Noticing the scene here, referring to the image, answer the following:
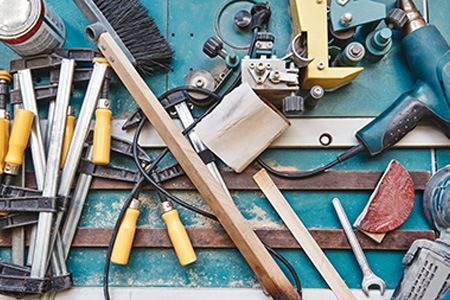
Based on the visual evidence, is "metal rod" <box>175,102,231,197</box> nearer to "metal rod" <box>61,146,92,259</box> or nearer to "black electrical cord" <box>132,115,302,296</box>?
"black electrical cord" <box>132,115,302,296</box>

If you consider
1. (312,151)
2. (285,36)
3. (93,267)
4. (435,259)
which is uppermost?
(285,36)

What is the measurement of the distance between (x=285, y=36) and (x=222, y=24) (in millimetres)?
179

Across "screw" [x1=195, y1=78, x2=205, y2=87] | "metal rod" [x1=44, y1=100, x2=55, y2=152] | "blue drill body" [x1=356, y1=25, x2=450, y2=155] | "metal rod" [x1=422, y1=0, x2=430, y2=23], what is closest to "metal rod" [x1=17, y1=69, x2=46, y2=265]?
"metal rod" [x1=44, y1=100, x2=55, y2=152]

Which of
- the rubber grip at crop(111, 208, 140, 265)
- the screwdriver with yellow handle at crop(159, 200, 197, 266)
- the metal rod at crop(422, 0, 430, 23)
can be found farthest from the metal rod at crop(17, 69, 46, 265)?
the metal rod at crop(422, 0, 430, 23)

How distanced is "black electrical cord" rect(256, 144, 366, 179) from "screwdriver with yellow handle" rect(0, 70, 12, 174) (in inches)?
25.0

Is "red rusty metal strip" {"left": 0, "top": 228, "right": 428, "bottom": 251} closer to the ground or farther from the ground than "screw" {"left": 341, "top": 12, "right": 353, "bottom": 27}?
closer to the ground

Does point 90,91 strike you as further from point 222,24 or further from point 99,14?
point 222,24

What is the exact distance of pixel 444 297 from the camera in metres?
0.88

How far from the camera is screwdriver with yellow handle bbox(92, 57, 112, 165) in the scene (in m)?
0.99

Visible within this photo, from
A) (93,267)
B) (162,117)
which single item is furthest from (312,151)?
(93,267)

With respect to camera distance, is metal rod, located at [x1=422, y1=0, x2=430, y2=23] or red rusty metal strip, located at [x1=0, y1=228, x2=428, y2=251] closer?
red rusty metal strip, located at [x1=0, y1=228, x2=428, y2=251]

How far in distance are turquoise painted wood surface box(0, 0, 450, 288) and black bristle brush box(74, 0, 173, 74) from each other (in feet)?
0.16

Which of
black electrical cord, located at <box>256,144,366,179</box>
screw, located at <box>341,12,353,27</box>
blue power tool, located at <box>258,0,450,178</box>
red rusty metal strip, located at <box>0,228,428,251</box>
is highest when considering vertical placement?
screw, located at <box>341,12,353,27</box>

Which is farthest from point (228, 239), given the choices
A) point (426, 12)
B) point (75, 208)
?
point (426, 12)
